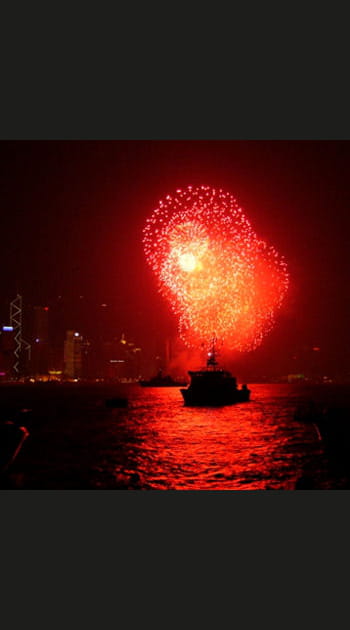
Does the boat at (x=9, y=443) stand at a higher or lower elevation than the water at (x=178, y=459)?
higher

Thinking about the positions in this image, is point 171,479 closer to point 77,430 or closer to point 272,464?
point 272,464

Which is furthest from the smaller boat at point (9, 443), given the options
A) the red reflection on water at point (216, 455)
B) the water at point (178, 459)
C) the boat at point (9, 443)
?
the red reflection on water at point (216, 455)

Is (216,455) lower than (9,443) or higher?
lower

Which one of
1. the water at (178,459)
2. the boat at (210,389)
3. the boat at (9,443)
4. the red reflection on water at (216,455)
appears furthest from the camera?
the boat at (210,389)

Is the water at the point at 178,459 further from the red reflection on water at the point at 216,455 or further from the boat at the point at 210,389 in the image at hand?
the boat at the point at 210,389

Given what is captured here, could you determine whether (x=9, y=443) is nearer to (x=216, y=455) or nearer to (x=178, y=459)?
(x=178, y=459)

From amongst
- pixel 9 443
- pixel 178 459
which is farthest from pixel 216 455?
pixel 9 443

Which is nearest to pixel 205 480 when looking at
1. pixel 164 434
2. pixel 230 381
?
pixel 164 434

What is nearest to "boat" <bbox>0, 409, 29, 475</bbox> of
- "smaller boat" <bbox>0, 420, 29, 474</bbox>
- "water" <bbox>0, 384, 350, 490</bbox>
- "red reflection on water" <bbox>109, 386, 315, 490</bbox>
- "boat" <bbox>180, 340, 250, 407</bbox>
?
"smaller boat" <bbox>0, 420, 29, 474</bbox>

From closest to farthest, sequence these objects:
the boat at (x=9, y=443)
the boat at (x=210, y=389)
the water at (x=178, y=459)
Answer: the water at (x=178, y=459) < the boat at (x=9, y=443) < the boat at (x=210, y=389)

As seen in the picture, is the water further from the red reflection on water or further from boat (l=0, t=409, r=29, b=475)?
boat (l=0, t=409, r=29, b=475)

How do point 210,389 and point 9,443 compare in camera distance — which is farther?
point 210,389
